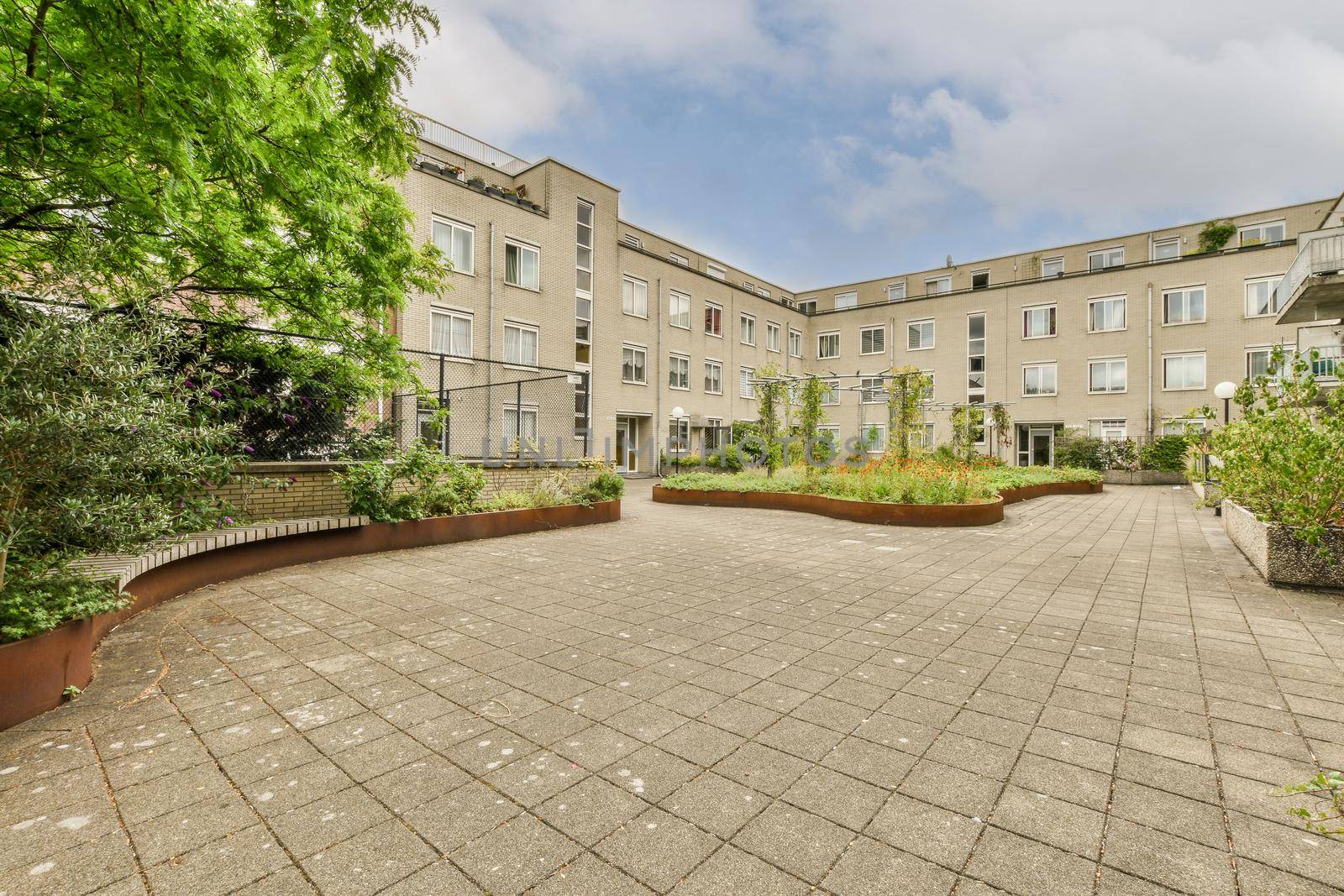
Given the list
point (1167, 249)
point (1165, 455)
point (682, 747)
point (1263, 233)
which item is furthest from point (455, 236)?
point (1263, 233)

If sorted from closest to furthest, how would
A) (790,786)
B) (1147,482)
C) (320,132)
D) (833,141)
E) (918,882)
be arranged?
(918,882), (790,786), (320,132), (1147,482), (833,141)

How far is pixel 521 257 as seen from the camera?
22734 mm

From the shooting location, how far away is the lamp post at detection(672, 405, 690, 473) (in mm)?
27020

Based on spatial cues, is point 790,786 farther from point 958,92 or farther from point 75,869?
point 958,92

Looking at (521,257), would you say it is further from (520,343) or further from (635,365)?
(635,365)

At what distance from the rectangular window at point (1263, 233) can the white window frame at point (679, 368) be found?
28.1 meters

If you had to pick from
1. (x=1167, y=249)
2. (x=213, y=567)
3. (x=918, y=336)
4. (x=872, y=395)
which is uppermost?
(x=1167, y=249)

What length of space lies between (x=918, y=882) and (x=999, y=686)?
2.11m

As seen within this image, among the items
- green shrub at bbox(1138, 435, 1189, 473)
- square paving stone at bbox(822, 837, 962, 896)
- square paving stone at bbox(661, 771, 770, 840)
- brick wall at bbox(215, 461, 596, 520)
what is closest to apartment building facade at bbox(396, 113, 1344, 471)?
green shrub at bbox(1138, 435, 1189, 473)

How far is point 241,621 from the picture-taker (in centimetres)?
480

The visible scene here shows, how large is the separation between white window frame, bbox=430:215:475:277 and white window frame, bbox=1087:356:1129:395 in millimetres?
30648

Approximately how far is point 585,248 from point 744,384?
13.5 meters

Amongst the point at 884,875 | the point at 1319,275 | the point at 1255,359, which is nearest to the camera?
the point at 884,875

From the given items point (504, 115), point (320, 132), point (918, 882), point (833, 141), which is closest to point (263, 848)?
point (918, 882)
